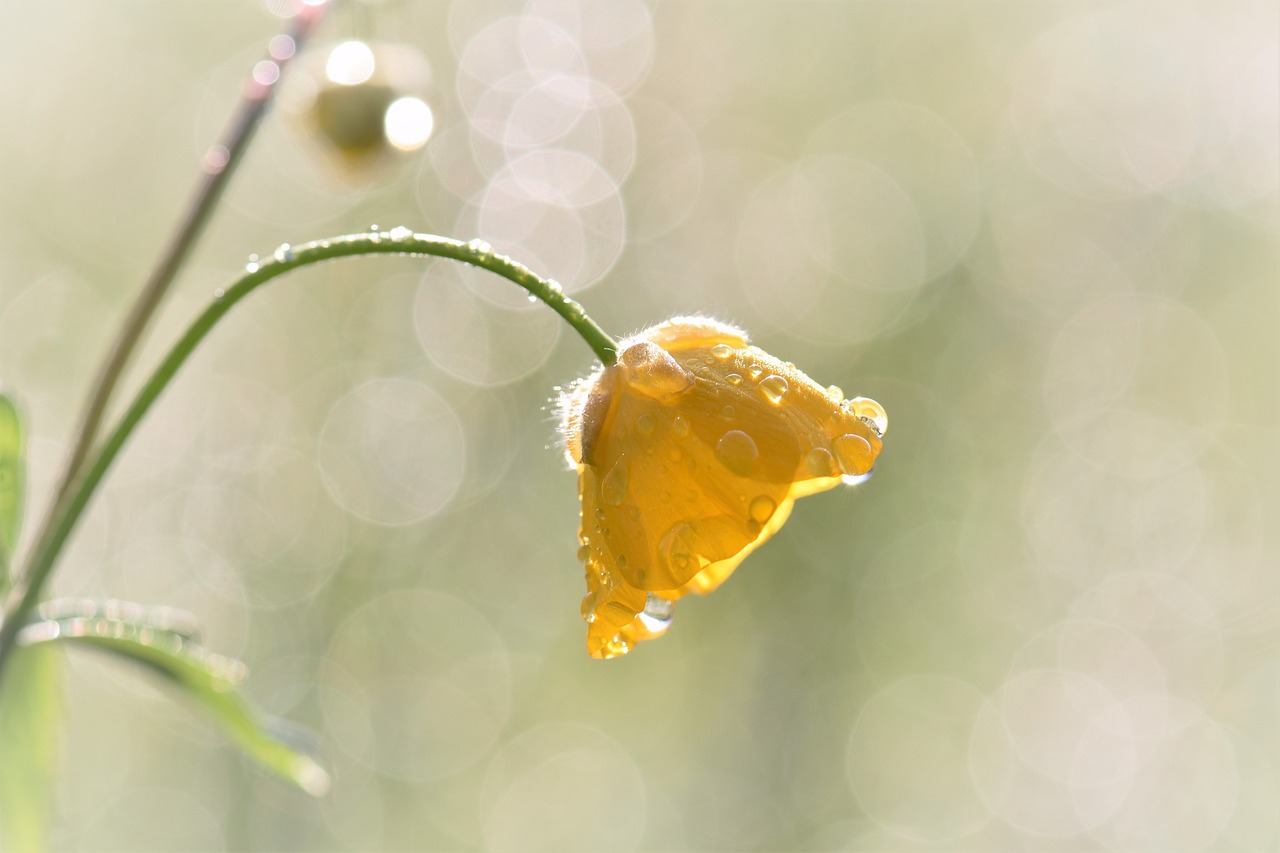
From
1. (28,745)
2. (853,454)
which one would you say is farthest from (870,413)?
(28,745)

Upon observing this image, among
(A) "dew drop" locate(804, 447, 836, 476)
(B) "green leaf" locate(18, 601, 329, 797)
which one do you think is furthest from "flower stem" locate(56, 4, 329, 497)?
(A) "dew drop" locate(804, 447, 836, 476)

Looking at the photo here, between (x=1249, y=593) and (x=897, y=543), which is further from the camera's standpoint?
(x=1249, y=593)

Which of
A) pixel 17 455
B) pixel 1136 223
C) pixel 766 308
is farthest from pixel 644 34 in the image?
pixel 17 455

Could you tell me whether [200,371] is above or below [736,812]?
above

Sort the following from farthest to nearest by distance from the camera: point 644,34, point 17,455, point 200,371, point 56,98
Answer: point 644,34
point 56,98
point 200,371
point 17,455

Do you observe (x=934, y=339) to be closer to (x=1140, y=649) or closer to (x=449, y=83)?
(x=1140, y=649)

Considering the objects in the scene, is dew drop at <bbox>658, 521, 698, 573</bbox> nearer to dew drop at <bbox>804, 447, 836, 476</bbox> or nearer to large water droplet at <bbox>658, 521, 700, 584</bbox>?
large water droplet at <bbox>658, 521, 700, 584</bbox>

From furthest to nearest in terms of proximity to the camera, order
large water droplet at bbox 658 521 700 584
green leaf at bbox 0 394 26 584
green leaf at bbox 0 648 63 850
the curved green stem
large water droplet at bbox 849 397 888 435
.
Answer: green leaf at bbox 0 648 63 850 < green leaf at bbox 0 394 26 584 < large water droplet at bbox 849 397 888 435 < large water droplet at bbox 658 521 700 584 < the curved green stem
